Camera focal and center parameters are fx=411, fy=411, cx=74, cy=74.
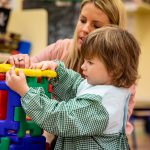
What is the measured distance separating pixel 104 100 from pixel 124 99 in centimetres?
9

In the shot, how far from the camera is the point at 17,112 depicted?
46.2 inches

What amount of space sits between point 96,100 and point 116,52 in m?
0.16

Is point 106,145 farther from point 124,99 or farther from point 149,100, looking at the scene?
point 149,100

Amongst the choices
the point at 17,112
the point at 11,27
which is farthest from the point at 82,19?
the point at 11,27

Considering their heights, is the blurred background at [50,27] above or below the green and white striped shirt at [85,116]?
above

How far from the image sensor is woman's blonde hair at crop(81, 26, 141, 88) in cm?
121

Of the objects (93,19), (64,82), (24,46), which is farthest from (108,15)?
(24,46)

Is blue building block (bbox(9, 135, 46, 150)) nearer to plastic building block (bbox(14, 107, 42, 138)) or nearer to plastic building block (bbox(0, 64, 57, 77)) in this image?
plastic building block (bbox(14, 107, 42, 138))

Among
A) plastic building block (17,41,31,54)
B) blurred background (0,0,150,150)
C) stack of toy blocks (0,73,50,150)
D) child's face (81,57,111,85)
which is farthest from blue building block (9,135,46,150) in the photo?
plastic building block (17,41,31,54)

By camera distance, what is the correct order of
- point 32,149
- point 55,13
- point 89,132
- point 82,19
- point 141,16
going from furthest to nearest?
point 141,16
point 55,13
point 82,19
point 32,149
point 89,132

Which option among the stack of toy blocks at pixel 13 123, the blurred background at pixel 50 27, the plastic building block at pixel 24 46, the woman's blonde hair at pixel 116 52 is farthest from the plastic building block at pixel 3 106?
the plastic building block at pixel 24 46

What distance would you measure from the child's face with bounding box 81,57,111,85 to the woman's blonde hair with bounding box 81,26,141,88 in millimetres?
11

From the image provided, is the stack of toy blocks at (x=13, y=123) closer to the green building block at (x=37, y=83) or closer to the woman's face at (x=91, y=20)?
the green building block at (x=37, y=83)

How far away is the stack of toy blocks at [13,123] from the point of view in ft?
3.85
